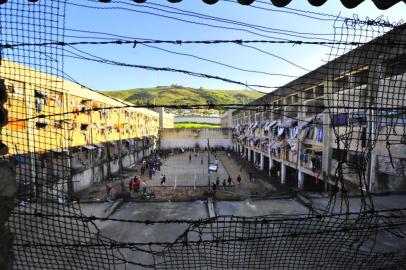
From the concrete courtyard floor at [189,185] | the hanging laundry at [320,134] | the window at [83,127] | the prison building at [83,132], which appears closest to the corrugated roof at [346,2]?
the prison building at [83,132]

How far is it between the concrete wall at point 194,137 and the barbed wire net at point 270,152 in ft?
53.4

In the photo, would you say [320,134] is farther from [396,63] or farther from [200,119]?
[200,119]

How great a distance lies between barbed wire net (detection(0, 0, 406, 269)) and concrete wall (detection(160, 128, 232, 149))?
16.3 meters

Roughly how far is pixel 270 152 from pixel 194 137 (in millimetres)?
25613

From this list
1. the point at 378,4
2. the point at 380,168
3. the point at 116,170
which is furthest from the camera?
the point at 116,170

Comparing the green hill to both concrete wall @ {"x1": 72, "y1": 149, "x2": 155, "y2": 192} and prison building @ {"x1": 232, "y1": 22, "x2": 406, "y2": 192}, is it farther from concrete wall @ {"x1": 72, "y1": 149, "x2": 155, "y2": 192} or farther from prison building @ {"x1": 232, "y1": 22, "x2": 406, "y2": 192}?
prison building @ {"x1": 232, "y1": 22, "x2": 406, "y2": 192}

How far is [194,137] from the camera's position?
53.4 meters

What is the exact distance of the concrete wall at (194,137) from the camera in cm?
5331

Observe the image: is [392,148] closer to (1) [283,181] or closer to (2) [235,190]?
(2) [235,190]

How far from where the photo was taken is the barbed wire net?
364cm

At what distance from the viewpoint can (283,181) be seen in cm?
2583

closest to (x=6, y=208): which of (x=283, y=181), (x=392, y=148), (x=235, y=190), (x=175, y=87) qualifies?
(x=392, y=148)

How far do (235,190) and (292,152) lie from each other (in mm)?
5572

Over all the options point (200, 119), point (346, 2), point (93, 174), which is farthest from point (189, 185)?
point (200, 119)
